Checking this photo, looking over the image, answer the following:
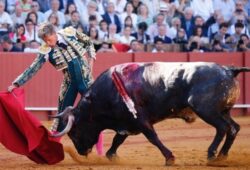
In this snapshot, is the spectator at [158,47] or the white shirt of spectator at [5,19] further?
the spectator at [158,47]

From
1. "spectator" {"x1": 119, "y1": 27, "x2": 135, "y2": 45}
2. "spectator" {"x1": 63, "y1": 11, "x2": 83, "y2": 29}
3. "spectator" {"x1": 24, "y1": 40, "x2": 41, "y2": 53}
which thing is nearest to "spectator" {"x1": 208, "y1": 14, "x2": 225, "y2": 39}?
"spectator" {"x1": 119, "y1": 27, "x2": 135, "y2": 45}

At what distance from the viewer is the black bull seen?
8.12 metres

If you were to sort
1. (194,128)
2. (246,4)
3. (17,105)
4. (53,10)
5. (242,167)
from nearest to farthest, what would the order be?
1. (242,167)
2. (17,105)
3. (194,128)
4. (53,10)
5. (246,4)

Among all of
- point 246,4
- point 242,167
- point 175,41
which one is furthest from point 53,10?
point 242,167

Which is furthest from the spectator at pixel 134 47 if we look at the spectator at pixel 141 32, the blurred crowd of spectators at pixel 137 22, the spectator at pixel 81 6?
the spectator at pixel 81 6

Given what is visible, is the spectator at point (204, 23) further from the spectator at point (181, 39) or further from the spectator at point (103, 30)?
the spectator at point (103, 30)

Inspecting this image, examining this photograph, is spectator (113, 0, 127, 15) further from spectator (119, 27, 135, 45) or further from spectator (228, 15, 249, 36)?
spectator (228, 15, 249, 36)

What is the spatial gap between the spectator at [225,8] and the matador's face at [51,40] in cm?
649

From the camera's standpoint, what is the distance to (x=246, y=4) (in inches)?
595

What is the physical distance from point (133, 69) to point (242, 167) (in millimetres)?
1392

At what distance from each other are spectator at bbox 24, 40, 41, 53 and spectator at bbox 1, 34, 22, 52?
6.0 inches

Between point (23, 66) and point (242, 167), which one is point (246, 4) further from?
point (242, 167)

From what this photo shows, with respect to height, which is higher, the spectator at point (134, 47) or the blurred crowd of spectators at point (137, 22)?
the blurred crowd of spectators at point (137, 22)

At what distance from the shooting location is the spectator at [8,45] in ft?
44.9
